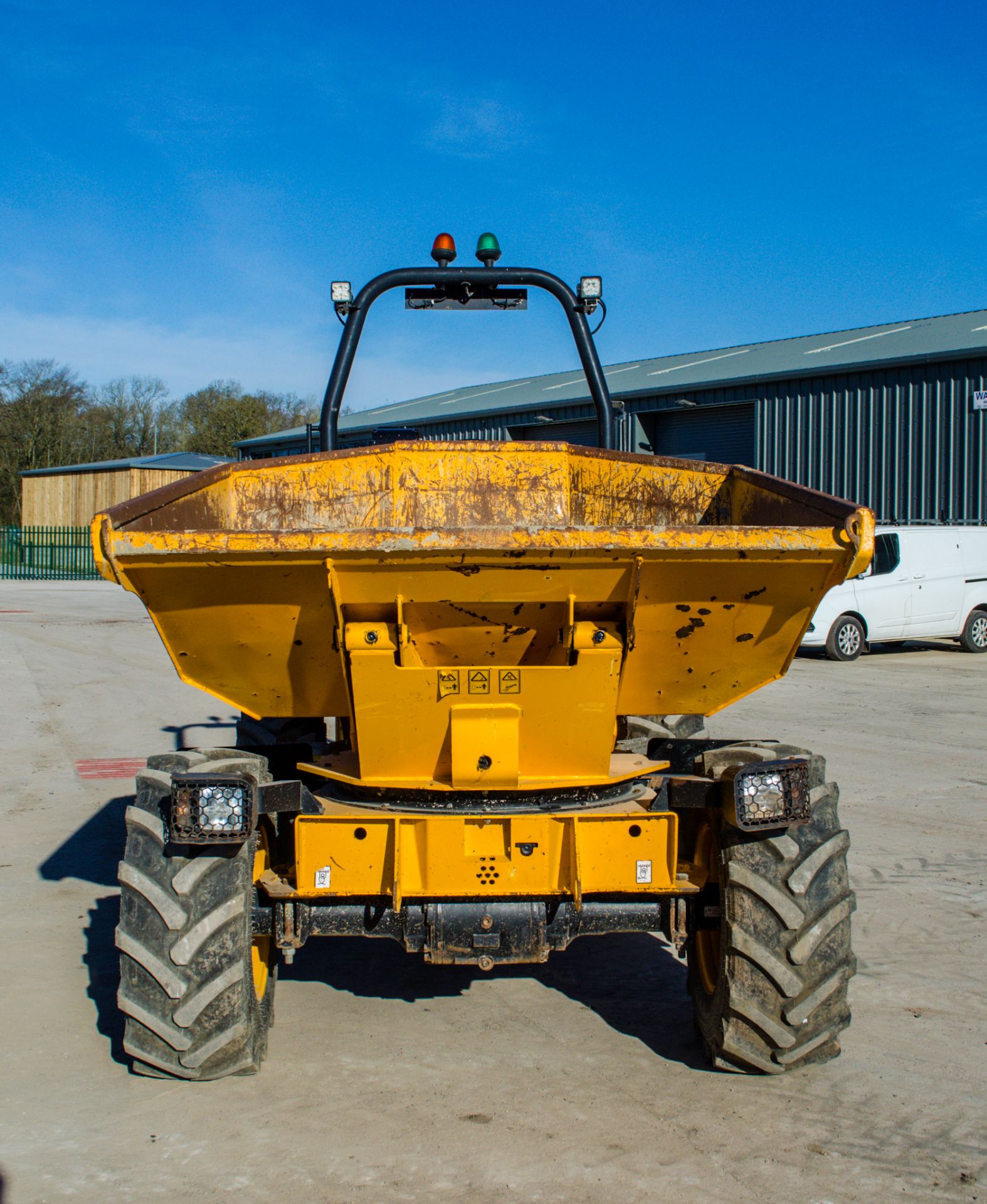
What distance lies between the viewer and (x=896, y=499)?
20391 mm

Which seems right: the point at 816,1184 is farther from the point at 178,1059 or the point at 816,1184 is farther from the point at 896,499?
the point at 896,499

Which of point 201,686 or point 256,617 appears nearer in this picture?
point 256,617

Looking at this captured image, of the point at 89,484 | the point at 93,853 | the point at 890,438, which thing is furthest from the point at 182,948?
the point at 89,484

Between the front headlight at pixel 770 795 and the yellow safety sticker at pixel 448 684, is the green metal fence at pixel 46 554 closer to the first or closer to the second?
the yellow safety sticker at pixel 448 684

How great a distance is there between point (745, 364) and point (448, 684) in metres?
22.7

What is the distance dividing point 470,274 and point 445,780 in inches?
108

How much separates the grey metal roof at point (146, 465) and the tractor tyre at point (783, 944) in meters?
35.9

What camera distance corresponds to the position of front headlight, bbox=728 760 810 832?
3.34 m

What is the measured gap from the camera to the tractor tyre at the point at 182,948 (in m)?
3.34

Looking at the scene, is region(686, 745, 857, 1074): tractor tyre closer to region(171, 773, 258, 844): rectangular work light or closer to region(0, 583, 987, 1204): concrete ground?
region(0, 583, 987, 1204): concrete ground

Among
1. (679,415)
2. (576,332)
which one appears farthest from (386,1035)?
(679,415)

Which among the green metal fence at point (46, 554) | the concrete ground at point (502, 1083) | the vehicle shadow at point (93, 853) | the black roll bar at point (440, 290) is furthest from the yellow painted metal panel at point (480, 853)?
the green metal fence at point (46, 554)

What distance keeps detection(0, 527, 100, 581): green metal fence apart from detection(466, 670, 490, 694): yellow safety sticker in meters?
35.2

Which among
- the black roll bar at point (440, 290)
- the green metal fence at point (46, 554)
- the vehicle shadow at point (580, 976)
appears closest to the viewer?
the vehicle shadow at point (580, 976)
